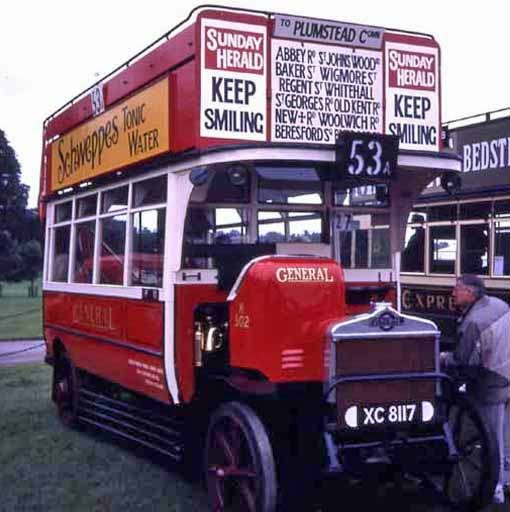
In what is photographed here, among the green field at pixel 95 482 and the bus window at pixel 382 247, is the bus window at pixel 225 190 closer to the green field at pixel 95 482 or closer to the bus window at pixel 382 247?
the bus window at pixel 382 247

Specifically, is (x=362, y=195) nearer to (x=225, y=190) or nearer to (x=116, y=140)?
(x=225, y=190)

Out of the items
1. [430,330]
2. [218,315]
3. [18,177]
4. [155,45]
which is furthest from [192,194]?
[18,177]

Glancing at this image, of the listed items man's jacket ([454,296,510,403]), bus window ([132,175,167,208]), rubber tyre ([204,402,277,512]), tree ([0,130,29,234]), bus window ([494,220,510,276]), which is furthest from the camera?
tree ([0,130,29,234])

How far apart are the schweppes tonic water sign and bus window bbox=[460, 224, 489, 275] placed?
4846 millimetres

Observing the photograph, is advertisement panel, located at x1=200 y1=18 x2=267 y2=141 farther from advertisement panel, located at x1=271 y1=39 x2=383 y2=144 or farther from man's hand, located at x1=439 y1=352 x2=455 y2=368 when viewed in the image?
man's hand, located at x1=439 y1=352 x2=455 y2=368

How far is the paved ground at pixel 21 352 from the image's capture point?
16812 mm

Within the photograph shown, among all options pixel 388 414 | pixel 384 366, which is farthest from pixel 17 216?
pixel 388 414

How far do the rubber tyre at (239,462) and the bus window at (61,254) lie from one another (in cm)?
441

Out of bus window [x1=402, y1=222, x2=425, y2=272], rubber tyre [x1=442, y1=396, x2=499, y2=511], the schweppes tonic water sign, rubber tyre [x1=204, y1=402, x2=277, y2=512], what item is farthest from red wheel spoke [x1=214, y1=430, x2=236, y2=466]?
bus window [x1=402, y1=222, x2=425, y2=272]

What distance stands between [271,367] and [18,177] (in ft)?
187

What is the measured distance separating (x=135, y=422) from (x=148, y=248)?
161cm

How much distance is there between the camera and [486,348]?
21.0 feet

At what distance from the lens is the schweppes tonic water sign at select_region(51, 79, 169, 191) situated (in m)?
7.37

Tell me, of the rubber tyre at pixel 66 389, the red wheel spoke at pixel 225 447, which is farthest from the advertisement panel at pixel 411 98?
the rubber tyre at pixel 66 389
